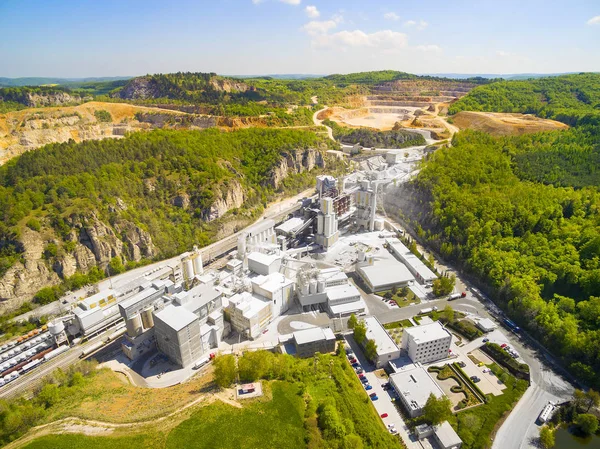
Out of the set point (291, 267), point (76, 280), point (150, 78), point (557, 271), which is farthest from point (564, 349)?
point (150, 78)

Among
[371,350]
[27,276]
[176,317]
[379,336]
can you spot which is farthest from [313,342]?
[27,276]

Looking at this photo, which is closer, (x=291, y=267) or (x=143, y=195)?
(x=291, y=267)

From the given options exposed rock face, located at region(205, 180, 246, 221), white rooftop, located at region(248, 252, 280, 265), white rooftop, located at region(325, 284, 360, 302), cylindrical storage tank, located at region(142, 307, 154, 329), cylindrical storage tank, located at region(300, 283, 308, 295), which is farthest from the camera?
exposed rock face, located at region(205, 180, 246, 221)

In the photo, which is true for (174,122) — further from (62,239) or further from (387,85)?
(387,85)

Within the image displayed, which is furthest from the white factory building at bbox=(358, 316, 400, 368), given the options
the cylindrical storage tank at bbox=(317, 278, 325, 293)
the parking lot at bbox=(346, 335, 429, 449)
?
the cylindrical storage tank at bbox=(317, 278, 325, 293)

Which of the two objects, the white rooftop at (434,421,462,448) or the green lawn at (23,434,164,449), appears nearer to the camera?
the green lawn at (23,434,164,449)

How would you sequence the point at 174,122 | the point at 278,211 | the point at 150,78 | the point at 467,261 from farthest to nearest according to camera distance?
the point at 150,78 → the point at 174,122 → the point at 278,211 → the point at 467,261

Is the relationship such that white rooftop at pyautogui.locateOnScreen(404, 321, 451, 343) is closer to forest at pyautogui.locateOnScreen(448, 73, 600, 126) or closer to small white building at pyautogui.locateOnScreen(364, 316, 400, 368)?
small white building at pyautogui.locateOnScreen(364, 316, 400, 368)

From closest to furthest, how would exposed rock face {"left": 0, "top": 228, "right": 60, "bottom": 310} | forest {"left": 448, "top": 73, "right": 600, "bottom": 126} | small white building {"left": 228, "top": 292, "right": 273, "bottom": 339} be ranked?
small white building {"left": 228, "top": 292, "right": 273, "bottom": 339} → exposed rock face {"left": 0, "top": 228, "right": 60, "bottom": 310} → forest {"left": 448, "top": 73, "right": 600, "bottom": 126}
